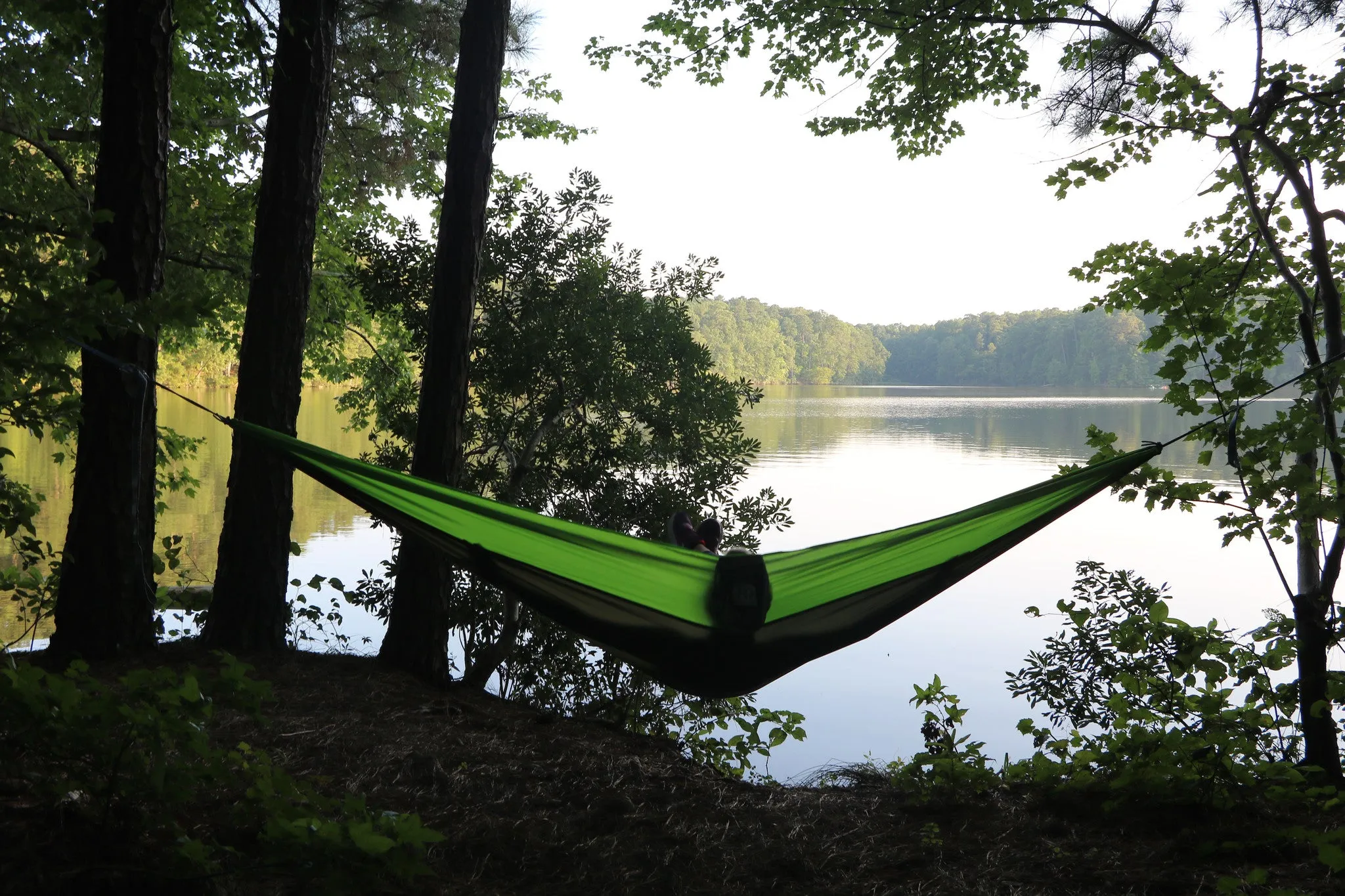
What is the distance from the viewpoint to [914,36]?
3723 millimetres

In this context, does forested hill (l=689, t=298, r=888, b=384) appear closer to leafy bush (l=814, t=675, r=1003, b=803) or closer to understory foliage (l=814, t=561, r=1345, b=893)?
leafy bush (l=814, t=675, r=1003, b=803)

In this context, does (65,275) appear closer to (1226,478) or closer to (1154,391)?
(1226,478)

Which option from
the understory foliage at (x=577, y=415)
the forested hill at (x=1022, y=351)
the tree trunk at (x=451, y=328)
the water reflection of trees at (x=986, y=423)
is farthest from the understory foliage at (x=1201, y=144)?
the forested hill at (x=1022, y=351)

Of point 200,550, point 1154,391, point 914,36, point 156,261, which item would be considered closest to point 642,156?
point 200,550

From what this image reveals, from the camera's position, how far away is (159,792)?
3.82ft

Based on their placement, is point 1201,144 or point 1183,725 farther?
point 1201,144

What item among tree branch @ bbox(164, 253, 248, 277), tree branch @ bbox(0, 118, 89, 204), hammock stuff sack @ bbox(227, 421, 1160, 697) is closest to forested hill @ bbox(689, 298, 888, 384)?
tree branch @ bbox(164, 253, 248, 277)

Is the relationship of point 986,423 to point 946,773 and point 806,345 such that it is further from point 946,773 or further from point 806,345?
point 806,345

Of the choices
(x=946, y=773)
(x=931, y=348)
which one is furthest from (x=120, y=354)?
(x=931, y=348)

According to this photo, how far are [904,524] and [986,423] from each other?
14346mm

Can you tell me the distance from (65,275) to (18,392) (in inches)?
10.2

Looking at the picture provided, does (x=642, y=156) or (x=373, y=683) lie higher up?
(x=642, y=156)

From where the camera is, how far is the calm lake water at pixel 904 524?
518 centimetres

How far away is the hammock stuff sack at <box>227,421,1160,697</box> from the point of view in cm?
208
